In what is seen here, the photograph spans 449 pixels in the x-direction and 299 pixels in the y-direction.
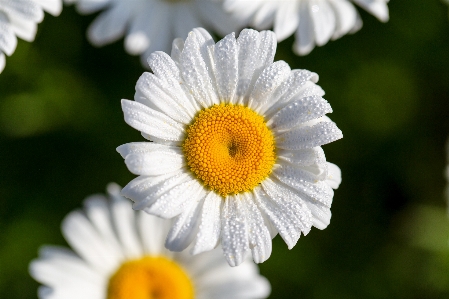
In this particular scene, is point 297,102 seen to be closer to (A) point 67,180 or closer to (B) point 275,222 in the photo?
(B) point 275,222

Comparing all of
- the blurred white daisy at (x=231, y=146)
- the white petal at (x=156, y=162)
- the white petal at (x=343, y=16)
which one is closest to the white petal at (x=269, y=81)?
the blurred white daisy at (x=231, y=146)

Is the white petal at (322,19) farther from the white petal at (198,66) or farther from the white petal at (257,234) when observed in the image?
the white petal at (257,234)

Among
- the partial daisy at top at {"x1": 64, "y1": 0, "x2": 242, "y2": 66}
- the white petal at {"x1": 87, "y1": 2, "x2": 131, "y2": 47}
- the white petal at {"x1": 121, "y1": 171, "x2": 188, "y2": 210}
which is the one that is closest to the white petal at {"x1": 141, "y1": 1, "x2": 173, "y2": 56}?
the partial daisy at top at {"x1": 64, "y1": 0, "x2": 242, "y2": 66}

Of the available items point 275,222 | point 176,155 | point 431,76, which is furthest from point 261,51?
point 431,76

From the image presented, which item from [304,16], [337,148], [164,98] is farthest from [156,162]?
[337,148]

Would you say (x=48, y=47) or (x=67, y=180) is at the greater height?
(x=48, y=47)

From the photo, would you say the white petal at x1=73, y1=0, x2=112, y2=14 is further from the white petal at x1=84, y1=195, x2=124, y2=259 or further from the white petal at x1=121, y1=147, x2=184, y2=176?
the white petal at x1=121, y1=147, x2=184, y2=176
